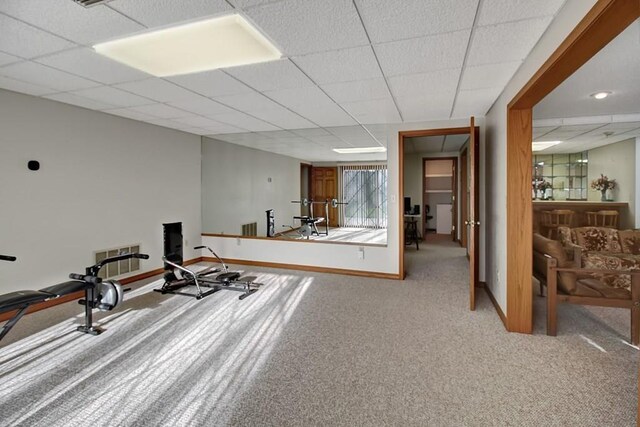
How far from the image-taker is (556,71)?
6.70ft

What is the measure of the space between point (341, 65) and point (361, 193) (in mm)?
4099

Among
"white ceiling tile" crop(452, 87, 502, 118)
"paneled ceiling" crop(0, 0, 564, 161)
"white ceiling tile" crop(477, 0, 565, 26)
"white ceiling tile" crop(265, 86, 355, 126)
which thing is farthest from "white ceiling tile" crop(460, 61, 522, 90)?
"white ceiling tile" crop(265, 86, 355, 126)

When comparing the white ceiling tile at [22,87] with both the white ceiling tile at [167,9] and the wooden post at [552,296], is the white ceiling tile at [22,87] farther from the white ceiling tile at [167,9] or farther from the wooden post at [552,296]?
the wooden post at [552,296]

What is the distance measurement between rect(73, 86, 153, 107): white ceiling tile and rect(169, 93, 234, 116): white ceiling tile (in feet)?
1.16

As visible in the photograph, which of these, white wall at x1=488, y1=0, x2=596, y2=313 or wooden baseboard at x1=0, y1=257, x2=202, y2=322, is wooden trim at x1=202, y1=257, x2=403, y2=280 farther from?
white wall at x1=488, y1=0, x2=596, y2=313

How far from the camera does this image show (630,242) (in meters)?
4.47

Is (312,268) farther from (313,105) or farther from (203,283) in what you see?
(313,105)

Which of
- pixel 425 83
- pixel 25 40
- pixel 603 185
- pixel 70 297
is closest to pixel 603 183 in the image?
pixel 603 185

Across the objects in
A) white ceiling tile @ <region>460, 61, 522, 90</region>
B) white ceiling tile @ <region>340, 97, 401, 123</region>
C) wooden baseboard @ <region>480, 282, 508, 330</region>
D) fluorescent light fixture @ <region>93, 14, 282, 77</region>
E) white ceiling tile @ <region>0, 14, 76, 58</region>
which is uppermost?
white ceiling tile @ <region>340, 97, 401, 123</region>

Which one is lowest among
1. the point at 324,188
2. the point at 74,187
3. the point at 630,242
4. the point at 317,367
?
the point at 317,367

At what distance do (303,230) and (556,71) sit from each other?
4679 millimetres

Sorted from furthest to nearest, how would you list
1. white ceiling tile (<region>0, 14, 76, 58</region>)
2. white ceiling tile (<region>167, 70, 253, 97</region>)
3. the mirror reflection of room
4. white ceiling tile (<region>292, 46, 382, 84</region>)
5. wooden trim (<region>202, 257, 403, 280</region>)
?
the mirror reflection of room
wooden trim (<region>202, 257, 403, 280</region>)
white ceiling tile (<region>167, 70, 253, 97</region>)
white ceiling tile (<region>292, 46, 382, 84</region>)
white ceiling tile (<region>0, 14, 76, 58</region>)

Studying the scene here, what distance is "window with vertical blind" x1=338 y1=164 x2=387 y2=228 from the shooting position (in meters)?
6.11

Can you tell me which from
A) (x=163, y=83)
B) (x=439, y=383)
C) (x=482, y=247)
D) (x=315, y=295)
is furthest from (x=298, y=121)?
(x=439, y=383)
